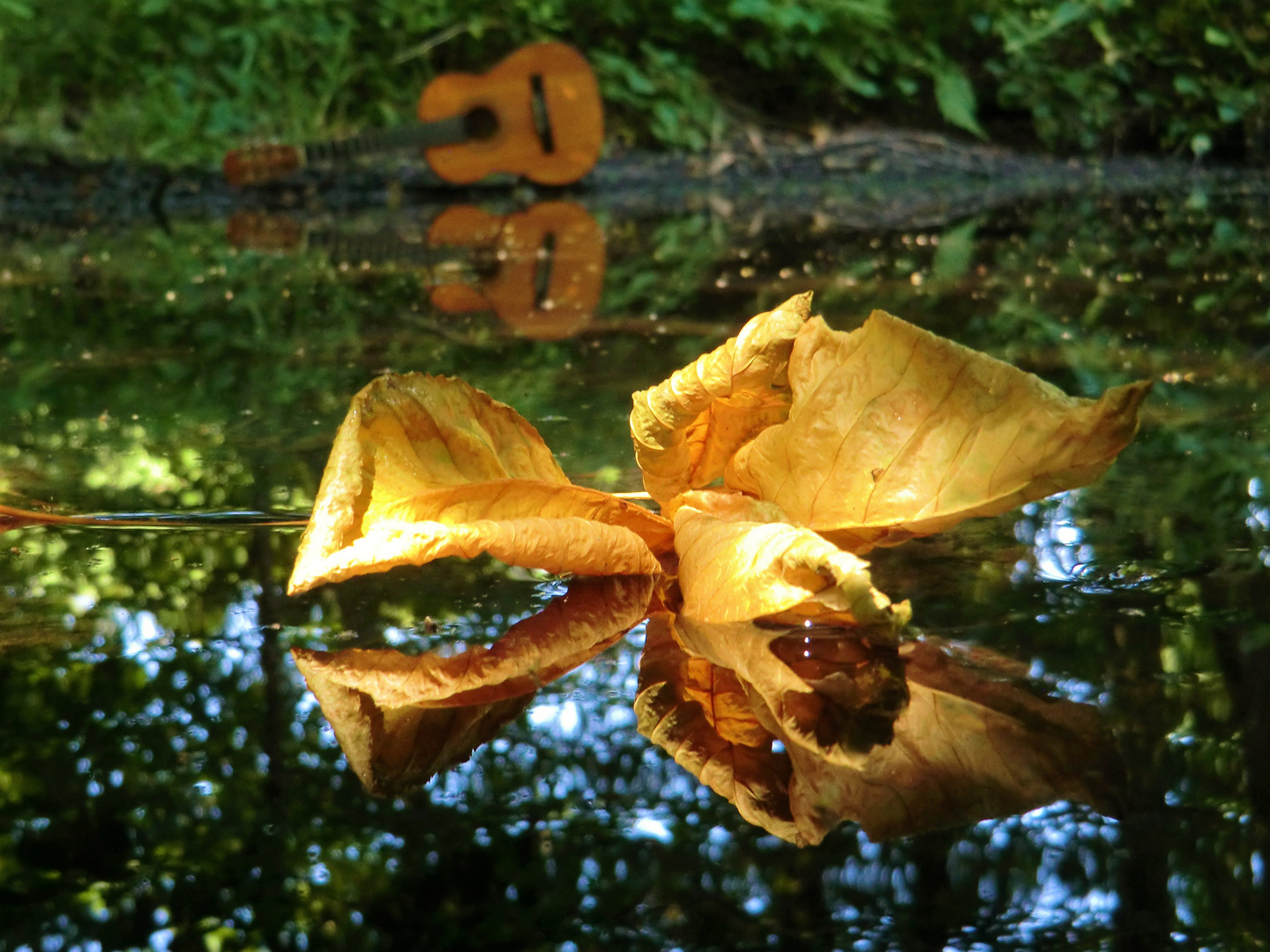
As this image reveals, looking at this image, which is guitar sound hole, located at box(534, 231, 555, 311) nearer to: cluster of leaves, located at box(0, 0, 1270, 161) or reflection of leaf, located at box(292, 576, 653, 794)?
reflection of leaf, located at box(292, 576, 653, 794)

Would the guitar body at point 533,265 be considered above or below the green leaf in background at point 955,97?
below

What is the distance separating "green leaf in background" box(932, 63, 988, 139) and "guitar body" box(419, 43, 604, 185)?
186 centimetres

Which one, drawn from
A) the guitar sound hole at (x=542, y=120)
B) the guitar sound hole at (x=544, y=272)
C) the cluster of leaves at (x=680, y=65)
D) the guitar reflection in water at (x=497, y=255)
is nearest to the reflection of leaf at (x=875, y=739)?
the guitar reflection in water at (x=497, y=255)

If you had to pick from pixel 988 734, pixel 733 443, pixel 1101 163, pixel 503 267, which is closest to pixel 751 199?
pixel 1101 163

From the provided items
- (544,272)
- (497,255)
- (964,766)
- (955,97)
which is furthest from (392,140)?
(964,766)

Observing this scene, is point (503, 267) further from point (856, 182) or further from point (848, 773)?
point (856, 182)

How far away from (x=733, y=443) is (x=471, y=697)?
1.11 ft

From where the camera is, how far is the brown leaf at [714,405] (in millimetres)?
963

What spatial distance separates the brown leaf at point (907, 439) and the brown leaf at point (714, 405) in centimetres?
2

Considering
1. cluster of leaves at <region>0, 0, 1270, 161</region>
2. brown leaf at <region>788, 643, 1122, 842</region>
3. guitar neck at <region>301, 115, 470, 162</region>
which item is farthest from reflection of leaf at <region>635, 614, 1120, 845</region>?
cluster of leaves at <region>0, 0, 1270, 161</region>

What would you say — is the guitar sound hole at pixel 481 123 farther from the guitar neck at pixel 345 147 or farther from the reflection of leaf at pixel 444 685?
the reflection of leaf at pixel 444 685

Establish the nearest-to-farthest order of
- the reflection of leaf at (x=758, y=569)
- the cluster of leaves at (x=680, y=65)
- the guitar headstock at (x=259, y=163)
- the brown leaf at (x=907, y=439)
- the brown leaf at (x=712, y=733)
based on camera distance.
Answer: the brown leaf at (x=712, y=733) < the reflection of leaf at (x=758, y=569) < the brown leaf at (x=907, y=439) < the guitar headstock at (x=259, y=163) < the cluster of leaves at (x=680, y=65)

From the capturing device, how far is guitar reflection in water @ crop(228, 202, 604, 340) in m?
2.74

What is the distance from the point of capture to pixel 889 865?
0.58m
